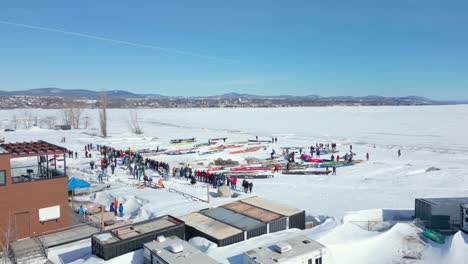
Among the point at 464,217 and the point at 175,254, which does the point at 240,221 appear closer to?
the point at 175,254

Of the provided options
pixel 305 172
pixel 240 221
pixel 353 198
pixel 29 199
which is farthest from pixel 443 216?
pixel 29 199

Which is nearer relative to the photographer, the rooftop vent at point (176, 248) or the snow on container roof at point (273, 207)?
the rooftop vent at point (176, 248)

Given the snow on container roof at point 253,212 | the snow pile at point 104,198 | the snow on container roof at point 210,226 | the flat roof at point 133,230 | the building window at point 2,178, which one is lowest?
the snow pile at point 104,198

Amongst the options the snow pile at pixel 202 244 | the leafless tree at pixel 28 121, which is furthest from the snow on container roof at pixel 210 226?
the leafless tree at pixel 28 121

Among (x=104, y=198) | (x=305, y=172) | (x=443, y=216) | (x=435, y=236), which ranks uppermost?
(x=443, y=216)

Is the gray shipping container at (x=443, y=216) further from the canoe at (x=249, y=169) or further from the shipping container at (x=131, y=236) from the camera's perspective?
the canoe at (x=249, y=169)

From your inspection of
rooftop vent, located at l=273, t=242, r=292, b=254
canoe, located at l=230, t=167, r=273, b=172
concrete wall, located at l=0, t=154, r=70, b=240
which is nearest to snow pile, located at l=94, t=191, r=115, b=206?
concrete wall, located at l=0, t=154, r=70, b=240

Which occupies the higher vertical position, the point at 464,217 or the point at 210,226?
the point at 464,217
